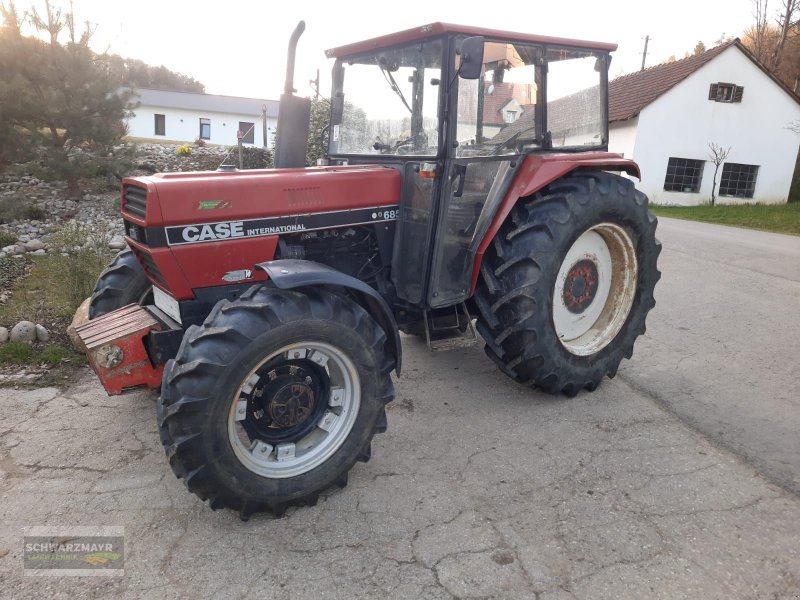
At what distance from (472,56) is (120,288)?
2469 millimetres

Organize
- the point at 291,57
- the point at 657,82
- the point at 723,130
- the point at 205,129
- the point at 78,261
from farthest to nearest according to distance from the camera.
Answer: the point at 205,129 < the point at 657,82 < the point at 723,130 < the point at 78,261 < the point at 291,57

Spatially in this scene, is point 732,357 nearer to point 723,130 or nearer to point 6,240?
point 6,240

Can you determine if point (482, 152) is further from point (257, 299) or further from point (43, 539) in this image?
point (43, 539)

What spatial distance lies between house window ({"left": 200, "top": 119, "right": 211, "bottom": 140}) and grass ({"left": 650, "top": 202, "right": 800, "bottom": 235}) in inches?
1367

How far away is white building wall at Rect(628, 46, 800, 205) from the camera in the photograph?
758 inches

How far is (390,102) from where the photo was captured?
3.61 meters

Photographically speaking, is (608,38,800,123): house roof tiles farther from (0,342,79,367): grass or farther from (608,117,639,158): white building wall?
(0,342,79,367): grass

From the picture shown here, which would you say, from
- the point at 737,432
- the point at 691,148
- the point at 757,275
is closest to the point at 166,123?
the point at 691,148

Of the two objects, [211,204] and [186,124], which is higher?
[186,124]

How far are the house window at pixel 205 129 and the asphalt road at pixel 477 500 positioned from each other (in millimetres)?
43664

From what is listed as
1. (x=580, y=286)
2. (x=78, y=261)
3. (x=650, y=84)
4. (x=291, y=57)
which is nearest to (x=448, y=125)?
(x=291, y=57)

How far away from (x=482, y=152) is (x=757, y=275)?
6.03 meters

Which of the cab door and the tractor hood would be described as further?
the cab door

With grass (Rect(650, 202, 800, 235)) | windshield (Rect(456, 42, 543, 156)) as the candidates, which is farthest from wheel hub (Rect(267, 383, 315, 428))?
grass (Rect(650, 202, 800, 235))
